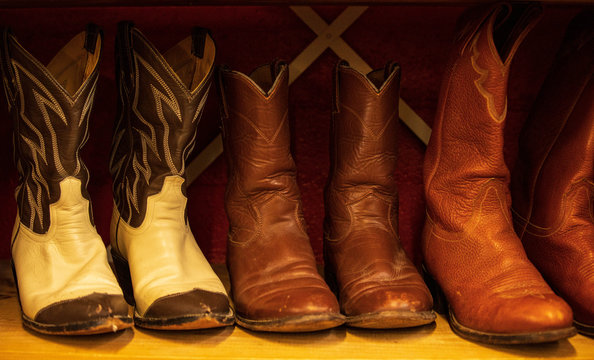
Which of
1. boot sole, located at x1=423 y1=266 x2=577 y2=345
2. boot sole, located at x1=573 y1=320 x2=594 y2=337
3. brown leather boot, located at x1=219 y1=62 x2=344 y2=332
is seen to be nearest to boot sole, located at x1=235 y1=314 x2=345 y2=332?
brown leather boot, located at x1=219 y1=62 x2=344 y2=332

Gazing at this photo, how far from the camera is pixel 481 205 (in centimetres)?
94

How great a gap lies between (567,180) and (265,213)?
564 mm

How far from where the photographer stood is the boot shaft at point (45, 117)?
2.70 feet

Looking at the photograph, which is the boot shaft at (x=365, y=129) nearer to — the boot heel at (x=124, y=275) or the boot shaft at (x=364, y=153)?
the boot shaft at (x=364, y=153)

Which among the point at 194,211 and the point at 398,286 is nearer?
the point at 398,286

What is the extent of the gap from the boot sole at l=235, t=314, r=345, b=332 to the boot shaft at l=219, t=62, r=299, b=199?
25cm

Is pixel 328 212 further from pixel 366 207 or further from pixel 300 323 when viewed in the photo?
pixel 300 323

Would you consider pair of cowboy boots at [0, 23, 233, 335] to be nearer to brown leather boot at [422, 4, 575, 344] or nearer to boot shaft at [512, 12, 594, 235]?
brown leather boot at [422, 4, 575, 344]

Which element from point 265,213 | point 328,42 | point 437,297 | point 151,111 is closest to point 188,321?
point 265,213

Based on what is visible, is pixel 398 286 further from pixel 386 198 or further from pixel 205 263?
pixel 205 263

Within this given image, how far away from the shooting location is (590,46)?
0.96m

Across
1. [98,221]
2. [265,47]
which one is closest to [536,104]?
[265,47]

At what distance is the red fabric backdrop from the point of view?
1.21 meters

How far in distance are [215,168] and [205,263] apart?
14.8 inches
